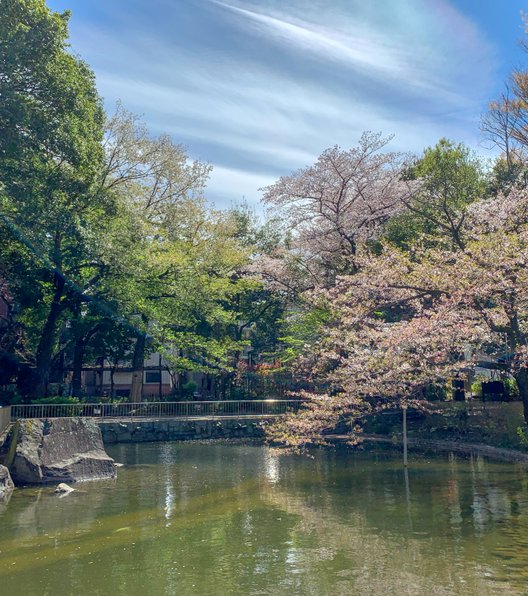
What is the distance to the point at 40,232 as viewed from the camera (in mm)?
22031

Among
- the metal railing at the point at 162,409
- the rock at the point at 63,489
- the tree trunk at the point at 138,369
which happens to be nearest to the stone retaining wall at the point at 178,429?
the metal railing at the point at 162,409

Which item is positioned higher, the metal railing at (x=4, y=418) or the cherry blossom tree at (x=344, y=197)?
the cherry blossom tree at (x=344, y=197)

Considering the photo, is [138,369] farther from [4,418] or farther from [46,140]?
[46,140]

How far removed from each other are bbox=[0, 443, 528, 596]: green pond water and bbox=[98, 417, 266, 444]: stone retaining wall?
8.61 m

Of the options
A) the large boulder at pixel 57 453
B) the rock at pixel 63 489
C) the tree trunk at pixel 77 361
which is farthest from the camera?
the tree trunk at pixel 77 361

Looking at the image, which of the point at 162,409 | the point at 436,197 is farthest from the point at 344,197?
the point at 162,409

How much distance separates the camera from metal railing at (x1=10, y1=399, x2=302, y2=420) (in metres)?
24.6

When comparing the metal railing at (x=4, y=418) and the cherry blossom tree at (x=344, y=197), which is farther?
the cherry blossom tree at (x=344, y=197)

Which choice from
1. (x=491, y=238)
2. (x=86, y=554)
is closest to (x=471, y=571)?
(x=86, y=554)

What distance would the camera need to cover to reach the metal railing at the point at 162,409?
24594 millimetres

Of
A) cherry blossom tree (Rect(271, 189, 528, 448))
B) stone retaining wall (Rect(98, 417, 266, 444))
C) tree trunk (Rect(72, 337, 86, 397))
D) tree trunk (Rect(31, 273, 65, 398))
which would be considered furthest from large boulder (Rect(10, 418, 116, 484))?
tree trunk (Rect(72, 337, 86, 397))

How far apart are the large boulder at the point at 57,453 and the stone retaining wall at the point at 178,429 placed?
917 cm

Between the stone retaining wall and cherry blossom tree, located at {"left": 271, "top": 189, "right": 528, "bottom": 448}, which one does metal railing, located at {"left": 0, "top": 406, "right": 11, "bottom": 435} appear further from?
cherry blossom tree, located at {"left": 271, "top": 189, "right": 528, "bottom": 448}

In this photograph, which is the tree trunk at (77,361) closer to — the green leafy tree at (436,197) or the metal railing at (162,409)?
the metal railing at (162,409)
